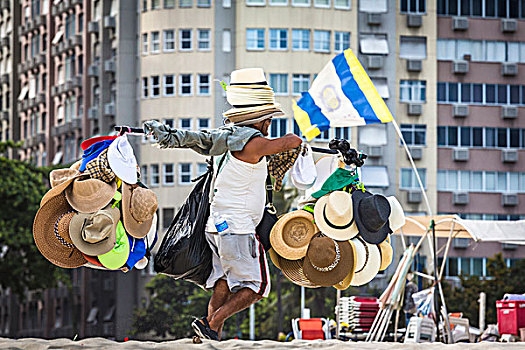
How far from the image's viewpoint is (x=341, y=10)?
171 feet

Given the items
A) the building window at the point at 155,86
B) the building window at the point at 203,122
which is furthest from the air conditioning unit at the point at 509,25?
the building window at the point at 155,86

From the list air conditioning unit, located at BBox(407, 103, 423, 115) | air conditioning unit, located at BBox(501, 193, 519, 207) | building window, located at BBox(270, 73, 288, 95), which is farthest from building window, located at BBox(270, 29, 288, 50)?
air conditioning unit, located at BBox(501, 193, 519, 207)

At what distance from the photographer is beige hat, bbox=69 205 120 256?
7.66m

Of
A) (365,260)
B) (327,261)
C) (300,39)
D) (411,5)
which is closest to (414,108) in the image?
(411,5)

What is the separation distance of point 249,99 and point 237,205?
793mm

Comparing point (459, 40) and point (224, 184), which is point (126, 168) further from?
point (459, 40)

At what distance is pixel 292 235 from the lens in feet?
27.4

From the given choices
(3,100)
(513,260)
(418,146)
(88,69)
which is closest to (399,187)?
(418,146)

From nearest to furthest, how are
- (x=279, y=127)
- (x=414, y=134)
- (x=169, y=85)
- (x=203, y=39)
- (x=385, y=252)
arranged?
(x=385, y=252)
(x=279, y=127)
(x=203, y=39)
(x=169, y=85)
(x=414, y=134)

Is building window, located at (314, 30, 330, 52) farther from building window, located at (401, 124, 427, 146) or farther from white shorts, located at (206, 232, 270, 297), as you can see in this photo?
white shorts, located at (206, 232, 270, 297)

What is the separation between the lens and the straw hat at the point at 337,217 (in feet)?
27.5

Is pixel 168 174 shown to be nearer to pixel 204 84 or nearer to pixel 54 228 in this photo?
pixel 204 84

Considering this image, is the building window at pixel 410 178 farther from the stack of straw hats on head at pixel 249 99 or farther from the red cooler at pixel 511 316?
the stack of straw hats on head at pixel 249 99

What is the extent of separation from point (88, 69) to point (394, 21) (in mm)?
14824
